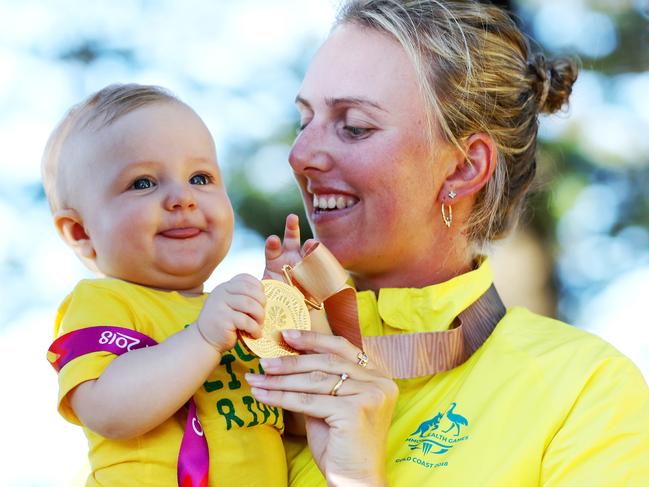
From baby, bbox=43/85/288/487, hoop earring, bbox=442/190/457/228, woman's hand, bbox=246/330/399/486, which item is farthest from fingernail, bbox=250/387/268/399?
hoop earring, bbox=442/190/457/228

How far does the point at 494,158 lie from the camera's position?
3.39m

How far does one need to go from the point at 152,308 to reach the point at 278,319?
0.43m

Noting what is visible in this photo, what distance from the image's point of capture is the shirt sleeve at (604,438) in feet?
8.36

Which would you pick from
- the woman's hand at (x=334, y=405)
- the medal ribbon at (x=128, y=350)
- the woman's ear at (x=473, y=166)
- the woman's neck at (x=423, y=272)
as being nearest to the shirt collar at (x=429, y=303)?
the woman's neck at (x=423, y=272)

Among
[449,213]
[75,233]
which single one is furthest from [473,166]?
[75,233]

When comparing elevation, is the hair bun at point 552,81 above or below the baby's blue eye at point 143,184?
above

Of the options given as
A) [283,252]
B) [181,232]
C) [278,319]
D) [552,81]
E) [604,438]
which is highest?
[552,81]

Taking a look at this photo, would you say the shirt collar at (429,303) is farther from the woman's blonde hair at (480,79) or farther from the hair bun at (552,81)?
the hair bun at (552,81)

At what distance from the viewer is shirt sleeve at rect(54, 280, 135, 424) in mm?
2564

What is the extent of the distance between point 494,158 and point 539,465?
3.82 feet

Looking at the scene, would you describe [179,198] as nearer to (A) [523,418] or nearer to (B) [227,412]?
(B) [227,412]

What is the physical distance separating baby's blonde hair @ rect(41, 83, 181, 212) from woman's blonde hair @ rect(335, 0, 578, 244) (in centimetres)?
84

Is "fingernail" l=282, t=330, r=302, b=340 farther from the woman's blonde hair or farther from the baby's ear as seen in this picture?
the woman's blonde hair

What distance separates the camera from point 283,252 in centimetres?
288
